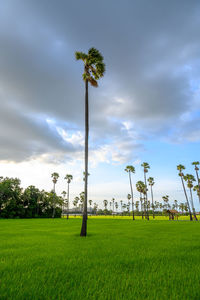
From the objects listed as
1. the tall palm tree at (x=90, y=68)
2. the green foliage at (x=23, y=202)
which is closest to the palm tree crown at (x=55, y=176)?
the green foliage at (x=23, y=202)

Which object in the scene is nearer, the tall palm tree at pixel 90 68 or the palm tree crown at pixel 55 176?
the tall palm tree at pixel 90 68


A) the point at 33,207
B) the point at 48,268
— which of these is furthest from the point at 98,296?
the point at 33,207

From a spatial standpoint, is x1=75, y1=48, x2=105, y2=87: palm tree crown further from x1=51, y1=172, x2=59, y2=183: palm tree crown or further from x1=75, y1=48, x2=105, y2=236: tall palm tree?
x1=51, y1=172, x2=59, y2=183: palm tree crown

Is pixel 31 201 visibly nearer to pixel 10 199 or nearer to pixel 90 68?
pixel 10 199

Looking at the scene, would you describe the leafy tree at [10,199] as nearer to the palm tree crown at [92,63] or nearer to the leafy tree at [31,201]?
the leafy tree at [31,201]

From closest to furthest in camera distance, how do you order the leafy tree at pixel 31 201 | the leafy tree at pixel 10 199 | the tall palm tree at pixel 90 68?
the tall palm tree at pixel 90 68
the leafy tree at pixel 10 199
the leafy tree at pixel 31 201

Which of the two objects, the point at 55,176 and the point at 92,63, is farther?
the point at 55,176

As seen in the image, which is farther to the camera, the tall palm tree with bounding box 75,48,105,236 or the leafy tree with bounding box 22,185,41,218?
the leafy tree with bounding box 22,185,41,218

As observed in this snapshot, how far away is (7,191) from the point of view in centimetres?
7775

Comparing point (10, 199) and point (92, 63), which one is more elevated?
point (92, 63)

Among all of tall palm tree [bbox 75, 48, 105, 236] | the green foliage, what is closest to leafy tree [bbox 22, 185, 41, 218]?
the green foliage

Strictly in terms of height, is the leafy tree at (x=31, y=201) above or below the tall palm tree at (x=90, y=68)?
below

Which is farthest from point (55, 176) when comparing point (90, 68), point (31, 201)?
point (90, 68)

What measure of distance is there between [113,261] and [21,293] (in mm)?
4323
